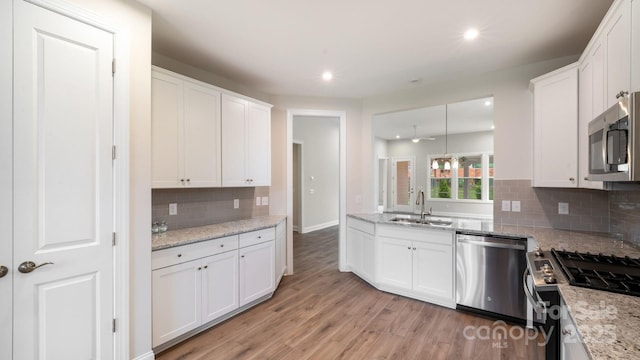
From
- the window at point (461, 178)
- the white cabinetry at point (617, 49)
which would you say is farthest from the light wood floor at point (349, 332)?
the window at point (461, 178)

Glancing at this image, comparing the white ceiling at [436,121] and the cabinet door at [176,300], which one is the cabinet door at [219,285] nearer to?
the cabinet door at [176,300]

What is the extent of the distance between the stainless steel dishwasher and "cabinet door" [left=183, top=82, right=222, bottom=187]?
270 centimetres

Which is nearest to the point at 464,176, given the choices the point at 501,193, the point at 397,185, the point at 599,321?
the point at 397,185

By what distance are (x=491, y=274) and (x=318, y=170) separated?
5.30 meters

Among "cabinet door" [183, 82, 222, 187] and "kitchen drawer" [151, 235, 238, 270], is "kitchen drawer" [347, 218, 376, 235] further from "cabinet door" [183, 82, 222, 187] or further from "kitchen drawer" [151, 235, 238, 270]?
"cabinet door" [183, 82, 222, 187]

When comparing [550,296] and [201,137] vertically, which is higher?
[201,137]

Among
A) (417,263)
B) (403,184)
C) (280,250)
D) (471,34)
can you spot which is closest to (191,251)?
(280,250)

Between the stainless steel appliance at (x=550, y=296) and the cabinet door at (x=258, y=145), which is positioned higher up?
the cabinet door at (x=258, y=145)

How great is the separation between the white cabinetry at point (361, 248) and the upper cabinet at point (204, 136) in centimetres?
144

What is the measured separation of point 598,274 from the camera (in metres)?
1.40

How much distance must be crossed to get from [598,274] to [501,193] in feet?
6.19

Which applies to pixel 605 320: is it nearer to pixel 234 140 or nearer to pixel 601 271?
pixel 601 271

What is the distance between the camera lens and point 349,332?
8.27 ft

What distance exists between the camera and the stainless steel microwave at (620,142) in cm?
122
